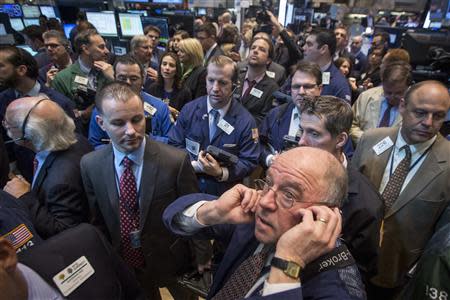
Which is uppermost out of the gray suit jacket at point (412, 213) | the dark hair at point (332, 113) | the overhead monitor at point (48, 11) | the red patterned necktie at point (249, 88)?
the overhead monitor at point (48, 11)

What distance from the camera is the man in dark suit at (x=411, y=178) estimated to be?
1.83 meters

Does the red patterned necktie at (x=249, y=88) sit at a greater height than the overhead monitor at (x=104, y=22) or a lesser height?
lesser

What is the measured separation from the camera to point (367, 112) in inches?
114

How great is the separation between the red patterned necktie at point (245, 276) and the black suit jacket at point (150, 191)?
734mm

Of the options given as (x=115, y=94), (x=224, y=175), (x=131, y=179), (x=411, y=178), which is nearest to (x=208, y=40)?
(x=224, y=175)

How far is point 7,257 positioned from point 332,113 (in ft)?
5.42

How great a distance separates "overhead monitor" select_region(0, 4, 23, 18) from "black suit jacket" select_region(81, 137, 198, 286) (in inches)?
216

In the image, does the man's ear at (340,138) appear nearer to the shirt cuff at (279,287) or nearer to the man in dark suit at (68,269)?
the shirt cuff at (279,287)

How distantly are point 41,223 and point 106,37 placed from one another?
533 cm

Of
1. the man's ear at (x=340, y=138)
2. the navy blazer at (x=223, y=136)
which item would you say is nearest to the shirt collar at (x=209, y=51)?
the navy blazer at (x=223, y=136)

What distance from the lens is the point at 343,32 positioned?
571 cm

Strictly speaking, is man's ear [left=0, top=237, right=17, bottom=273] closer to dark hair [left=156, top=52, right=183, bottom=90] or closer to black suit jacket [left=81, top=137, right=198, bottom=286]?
black suit jacket [left=81, top=137, right=198, bottom=286]

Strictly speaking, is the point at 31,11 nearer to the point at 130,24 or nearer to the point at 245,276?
the point at 130,24

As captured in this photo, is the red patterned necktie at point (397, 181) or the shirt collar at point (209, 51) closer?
the red patterned necktie at point (397, 181)
